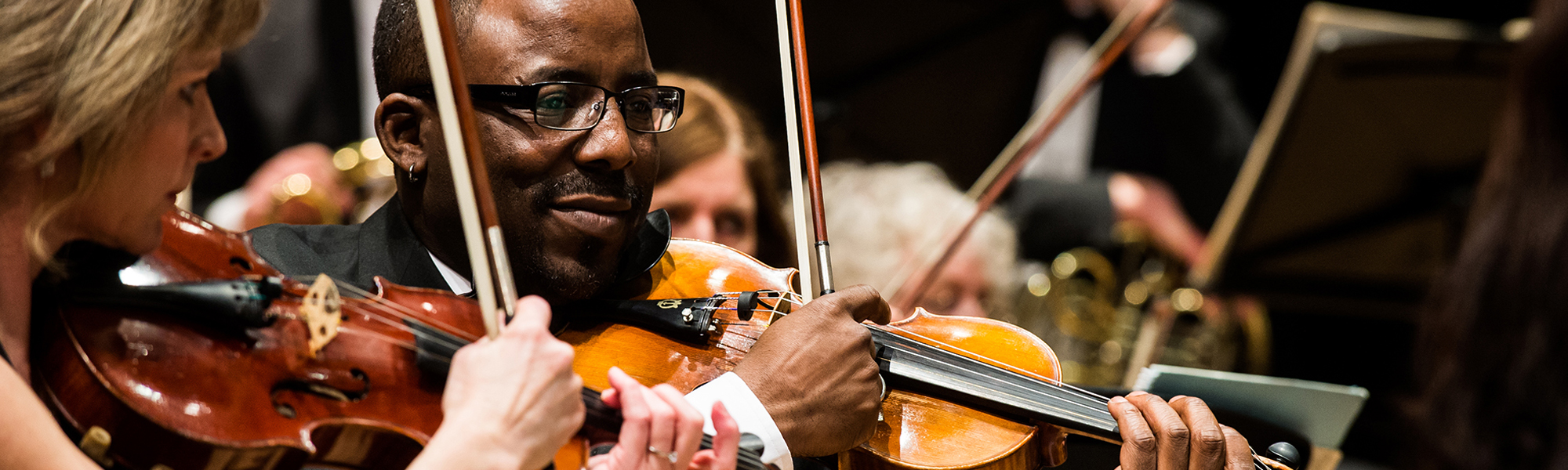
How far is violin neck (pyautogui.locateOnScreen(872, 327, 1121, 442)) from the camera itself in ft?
4.21

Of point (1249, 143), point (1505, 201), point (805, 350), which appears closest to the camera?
point (805, 350)

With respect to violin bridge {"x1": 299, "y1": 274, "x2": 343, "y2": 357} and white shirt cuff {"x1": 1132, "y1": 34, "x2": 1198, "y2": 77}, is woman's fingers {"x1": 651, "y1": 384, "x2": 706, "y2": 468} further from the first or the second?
white shirt cuff {"x1": 1132, "y1": 34, "x2": 1198, "y2": 77}

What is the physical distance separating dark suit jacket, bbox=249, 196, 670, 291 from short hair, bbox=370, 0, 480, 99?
0.17 meters

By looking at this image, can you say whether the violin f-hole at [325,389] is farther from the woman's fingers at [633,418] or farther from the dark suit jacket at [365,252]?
the dark suit jacket at [365,252]

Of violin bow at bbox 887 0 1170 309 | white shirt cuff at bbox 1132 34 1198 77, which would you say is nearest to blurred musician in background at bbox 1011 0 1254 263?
white shirt cuff at bbox 1132 34 1198 77

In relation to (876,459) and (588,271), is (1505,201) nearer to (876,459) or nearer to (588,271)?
(876,459)

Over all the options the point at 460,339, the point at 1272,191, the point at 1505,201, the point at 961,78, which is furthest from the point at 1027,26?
the point at 460,339

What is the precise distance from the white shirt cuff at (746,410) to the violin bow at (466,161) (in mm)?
298

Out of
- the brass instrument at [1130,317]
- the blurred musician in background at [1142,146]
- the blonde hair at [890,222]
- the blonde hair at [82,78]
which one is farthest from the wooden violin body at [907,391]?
the blurred musician in background at [1142,146]

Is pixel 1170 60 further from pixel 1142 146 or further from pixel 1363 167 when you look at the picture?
pixel 1363 167

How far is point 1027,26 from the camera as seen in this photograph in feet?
10.8

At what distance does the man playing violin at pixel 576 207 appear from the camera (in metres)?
1.25

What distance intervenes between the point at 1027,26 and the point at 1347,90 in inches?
35.1

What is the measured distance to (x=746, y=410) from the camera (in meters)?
1.21
